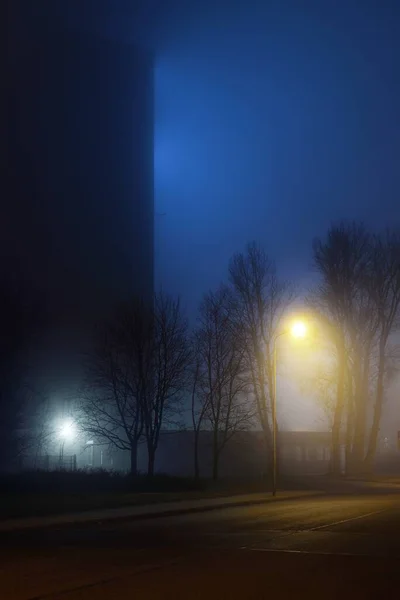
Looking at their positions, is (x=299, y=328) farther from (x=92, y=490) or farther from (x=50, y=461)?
(x=50, y=461)

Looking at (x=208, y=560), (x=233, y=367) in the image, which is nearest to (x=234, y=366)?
(x=233, y=367)

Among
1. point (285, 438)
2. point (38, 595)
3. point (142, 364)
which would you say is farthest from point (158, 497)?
point (285, 438)

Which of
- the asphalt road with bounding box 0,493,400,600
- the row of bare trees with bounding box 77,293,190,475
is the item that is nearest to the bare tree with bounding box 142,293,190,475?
the row of bare trees with bounding box 77,293,190,475

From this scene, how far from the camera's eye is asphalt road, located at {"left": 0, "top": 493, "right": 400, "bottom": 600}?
37.4 feet

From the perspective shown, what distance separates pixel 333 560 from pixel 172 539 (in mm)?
5168

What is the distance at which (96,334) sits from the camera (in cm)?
4984

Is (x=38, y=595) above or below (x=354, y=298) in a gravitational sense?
below

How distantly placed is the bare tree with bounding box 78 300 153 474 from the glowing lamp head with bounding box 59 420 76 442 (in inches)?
131

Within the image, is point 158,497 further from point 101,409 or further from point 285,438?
point 285,438

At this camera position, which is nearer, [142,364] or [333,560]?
[333,560]

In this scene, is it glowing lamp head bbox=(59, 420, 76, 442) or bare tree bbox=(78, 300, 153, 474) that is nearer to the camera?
bare tree bbox=(78, 300, 153, 474)

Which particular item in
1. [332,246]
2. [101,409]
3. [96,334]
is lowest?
[101,409]

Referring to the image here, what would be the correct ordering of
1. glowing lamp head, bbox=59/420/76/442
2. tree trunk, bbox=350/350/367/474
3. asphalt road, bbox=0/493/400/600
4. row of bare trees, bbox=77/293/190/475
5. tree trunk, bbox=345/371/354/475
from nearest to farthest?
asphalt road, bbox=0/493/400/600 → row of bare trees, bbox=77/293/190/475 → glowing lamp head, bbox=59/420/76/442 → tree trunk, bbox=350/350/367/474 → tree trunk, bbox=345/371/354/475

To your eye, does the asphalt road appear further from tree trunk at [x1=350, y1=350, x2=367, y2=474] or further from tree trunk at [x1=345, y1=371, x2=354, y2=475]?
tree trunk at [x1=345, y1=371, x2=354, y2=475]
